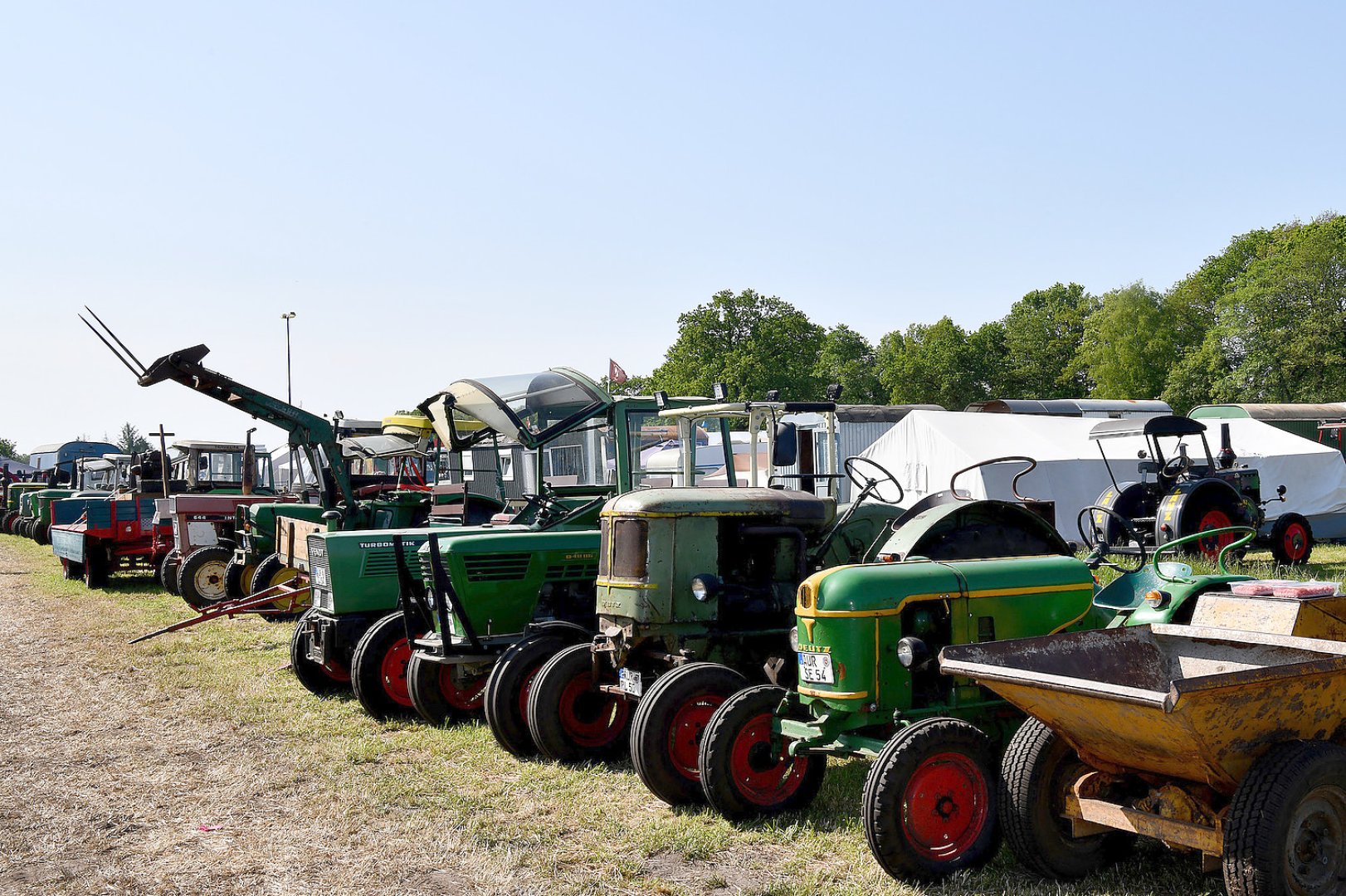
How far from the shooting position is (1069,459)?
16.9m

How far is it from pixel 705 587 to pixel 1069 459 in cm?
1261

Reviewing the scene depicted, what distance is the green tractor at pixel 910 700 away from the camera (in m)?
4.20

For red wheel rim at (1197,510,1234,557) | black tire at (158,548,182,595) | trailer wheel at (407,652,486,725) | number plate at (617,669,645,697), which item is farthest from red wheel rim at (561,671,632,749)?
black tire at (158,548,182,595)

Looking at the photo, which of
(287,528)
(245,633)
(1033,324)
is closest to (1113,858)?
(287,528)

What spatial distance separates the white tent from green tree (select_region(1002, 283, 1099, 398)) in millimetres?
38137

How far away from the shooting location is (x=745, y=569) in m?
6.28

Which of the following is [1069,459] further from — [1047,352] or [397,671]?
[1047,352]

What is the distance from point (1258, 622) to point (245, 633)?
10.1m

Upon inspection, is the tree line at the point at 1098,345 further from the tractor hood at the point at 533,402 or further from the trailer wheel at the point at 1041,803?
the trailer wheel at the point at 1041,803

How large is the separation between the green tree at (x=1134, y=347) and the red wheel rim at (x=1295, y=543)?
1419 inches

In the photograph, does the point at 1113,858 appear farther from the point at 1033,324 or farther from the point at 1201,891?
the point at 1033,324

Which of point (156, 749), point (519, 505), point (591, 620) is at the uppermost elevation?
point (519, 505)

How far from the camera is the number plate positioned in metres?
5.80

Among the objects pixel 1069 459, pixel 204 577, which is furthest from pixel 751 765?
pixel 1069 459
